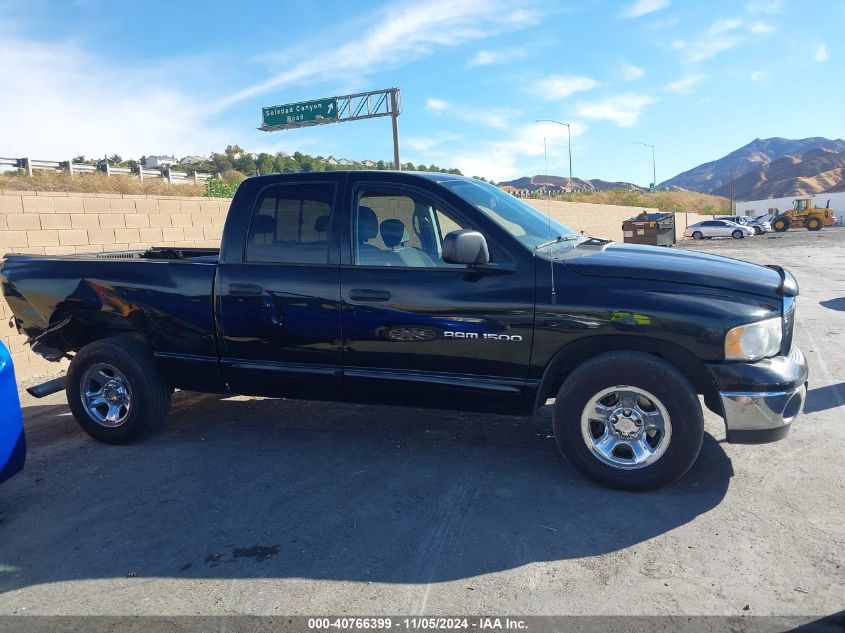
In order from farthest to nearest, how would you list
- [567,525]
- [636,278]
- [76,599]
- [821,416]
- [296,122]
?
[296,122]
[821,416]
[636,278]
[567,525]
[76,599]

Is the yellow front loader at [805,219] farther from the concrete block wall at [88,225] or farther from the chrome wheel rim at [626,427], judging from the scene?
the chrome wheel rim at [626,427]

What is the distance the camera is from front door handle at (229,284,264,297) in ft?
15.1

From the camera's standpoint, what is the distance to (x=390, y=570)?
320 centimetres

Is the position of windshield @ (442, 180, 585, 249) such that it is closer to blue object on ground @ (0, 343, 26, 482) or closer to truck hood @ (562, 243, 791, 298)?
truck hood @ (562, 243, 791, 298)

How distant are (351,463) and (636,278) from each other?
232 cm

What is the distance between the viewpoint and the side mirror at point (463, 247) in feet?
12.8

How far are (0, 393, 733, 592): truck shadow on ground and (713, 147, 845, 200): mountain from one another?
14079 centimetres

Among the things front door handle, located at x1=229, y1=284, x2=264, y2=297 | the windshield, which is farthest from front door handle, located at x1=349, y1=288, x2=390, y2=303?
the windshield

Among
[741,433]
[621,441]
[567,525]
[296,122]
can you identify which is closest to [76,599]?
[567,525]

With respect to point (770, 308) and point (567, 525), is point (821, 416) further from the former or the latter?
point (567, 525)

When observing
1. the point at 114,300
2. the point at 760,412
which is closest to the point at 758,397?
the point at 760,412

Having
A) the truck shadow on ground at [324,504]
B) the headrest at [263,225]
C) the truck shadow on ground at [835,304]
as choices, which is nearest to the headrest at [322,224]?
the headrest at [263,225]

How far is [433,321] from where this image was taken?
13.8 feet

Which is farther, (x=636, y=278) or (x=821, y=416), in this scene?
(x=821, y=416)
